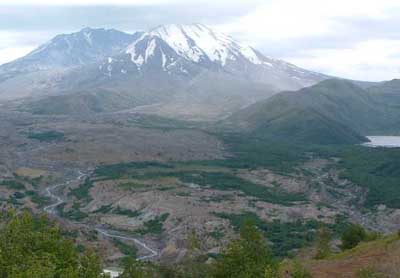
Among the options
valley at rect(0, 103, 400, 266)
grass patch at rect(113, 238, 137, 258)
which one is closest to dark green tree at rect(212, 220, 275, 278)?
valley at rect(0, 103, 400, 266)

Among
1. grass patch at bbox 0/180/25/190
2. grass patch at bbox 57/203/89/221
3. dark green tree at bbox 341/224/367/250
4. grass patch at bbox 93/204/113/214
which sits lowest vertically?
grass patch at bbox 93/204/113/214

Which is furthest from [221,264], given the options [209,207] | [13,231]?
[209,207]

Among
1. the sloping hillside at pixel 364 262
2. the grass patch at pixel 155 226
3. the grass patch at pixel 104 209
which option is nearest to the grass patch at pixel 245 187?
the grass patch at pixel 155 226

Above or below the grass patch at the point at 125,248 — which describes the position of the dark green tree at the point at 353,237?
above

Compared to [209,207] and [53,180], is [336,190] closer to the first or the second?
[209,207]

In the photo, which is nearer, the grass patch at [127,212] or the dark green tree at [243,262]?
the dark green tree at [243,262]

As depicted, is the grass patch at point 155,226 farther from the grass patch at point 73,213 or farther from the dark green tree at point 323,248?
the dark green tree at point 323,248

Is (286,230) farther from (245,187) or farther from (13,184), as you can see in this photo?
(13,184)

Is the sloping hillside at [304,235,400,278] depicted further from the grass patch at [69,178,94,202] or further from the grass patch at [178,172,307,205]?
the grass patch at [69,178,94,202]

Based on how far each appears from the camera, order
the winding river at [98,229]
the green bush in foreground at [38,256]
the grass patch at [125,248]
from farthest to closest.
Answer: the winding river at [98,229] < the grass patch at [125,248] < the green bush in foreground at [38,256]

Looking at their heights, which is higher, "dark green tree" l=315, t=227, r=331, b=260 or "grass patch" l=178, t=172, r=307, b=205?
"dark green tree" l=315, t=227, r=331, b=260

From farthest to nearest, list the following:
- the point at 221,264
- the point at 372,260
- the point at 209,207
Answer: the point at 209,207
the point at 372,260
the point at 221,264
